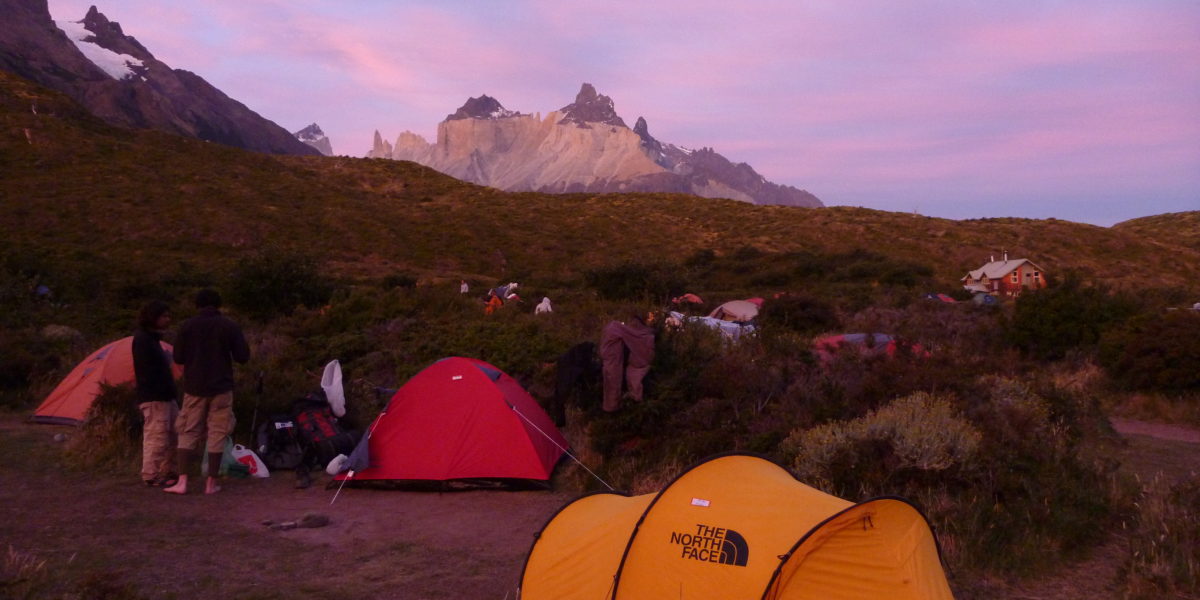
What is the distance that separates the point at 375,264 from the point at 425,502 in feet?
94.1

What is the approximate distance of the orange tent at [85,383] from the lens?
10742 mm

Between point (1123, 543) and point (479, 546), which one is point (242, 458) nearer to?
point (479, 546)

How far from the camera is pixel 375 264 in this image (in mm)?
35312

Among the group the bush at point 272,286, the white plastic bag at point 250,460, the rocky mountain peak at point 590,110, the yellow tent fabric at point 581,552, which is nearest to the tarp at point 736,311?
the bush at point 272,286

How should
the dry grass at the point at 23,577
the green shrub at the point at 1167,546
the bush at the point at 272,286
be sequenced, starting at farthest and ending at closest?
the bush at the point at 272,286, the green shrub at the point at 1167,546, the dry grass at the point at 23,577

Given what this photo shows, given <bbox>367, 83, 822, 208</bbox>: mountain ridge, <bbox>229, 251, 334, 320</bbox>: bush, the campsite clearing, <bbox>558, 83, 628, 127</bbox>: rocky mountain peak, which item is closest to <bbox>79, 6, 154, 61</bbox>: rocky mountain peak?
<bbox>367, 83, 822, 208</bbox>: mountain ridge

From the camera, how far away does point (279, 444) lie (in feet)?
29.4

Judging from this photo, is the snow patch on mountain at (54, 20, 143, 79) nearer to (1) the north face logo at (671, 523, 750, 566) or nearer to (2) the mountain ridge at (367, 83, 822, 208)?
(2) the mountain ridge at (367, 83, 822, 208)

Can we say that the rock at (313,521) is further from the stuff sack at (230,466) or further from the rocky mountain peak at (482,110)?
the rocky mountain peak at (482,110)

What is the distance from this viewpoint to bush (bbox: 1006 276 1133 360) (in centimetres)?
1558

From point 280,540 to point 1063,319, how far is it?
14.5 m

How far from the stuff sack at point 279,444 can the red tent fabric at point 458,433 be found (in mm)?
958

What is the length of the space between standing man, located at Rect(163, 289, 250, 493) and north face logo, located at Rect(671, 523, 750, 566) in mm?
4805

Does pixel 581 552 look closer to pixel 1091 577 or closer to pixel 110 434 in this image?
pixel 1091 577
